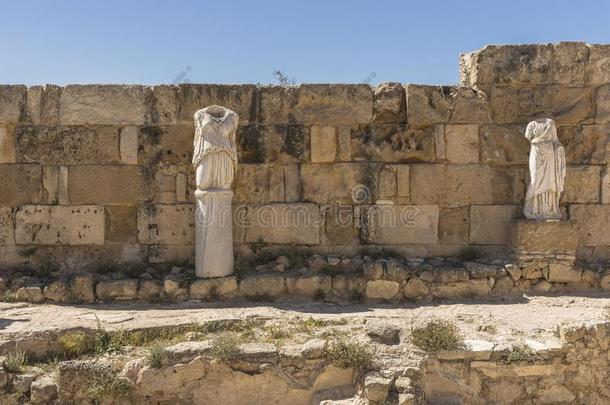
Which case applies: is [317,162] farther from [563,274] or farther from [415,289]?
[563,274]

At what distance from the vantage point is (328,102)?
8.98 m

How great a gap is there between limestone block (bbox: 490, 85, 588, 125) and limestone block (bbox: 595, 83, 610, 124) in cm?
10

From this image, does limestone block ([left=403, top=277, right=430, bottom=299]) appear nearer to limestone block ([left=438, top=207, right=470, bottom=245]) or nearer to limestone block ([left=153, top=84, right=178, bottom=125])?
limestone block ([left=438, top=207, right=470, bottom=245])

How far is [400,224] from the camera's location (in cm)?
902

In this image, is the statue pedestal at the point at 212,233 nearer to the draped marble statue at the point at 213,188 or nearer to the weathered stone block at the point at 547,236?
the draped marble statue at the point at 213,188

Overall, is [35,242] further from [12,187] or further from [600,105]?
[600,105]

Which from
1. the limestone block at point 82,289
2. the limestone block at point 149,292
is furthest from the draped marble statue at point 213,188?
the limestone block at point 82,289

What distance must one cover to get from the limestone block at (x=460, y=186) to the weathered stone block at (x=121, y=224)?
452 cm

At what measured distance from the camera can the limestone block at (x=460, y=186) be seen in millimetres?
9055

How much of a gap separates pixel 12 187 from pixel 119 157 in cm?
171

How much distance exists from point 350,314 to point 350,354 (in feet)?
4.68

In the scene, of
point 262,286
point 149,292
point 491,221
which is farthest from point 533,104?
point 149,292

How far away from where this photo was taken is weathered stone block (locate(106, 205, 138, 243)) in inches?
350

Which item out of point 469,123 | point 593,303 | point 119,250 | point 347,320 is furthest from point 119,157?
point 593,303
